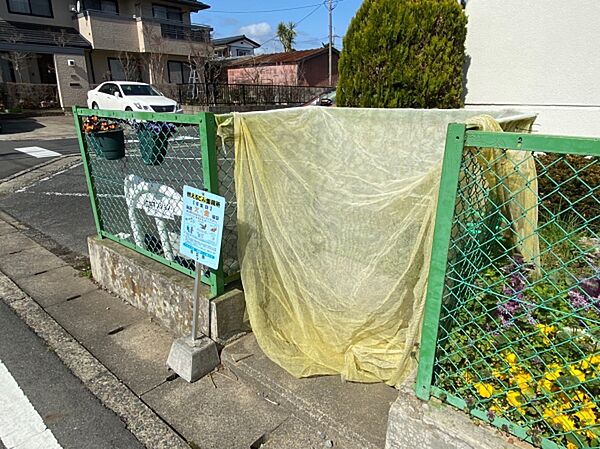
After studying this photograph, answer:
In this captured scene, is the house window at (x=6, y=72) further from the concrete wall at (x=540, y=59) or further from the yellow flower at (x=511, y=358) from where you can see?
the yellow flower at (x=511, y=358)

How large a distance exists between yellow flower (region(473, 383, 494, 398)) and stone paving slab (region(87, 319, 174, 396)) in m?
1.81

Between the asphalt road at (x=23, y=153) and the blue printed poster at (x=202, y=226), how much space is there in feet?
23.9

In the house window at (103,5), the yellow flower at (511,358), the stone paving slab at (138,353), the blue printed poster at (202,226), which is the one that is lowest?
the stone paving slab at (138,353)

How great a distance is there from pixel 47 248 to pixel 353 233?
13.1 feet

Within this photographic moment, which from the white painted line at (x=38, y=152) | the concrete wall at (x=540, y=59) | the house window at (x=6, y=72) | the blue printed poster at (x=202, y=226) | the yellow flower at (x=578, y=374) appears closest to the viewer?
the yellow flower at (x=578, y=374)

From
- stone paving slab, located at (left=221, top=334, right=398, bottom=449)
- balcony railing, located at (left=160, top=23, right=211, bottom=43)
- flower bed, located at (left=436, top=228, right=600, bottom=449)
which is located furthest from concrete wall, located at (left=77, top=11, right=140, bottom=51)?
flower bed, located at (left=436, top=228, right=600, bottom=449)

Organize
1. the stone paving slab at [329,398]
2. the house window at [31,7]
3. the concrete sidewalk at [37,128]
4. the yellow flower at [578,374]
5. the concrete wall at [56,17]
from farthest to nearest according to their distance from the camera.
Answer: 1. the concrete wall at [56,17]
2. the house window at [31,7]
3. the concrete sidewalk at [37,128]
4. the stone paving slab at [329,398]
5. the yellow flower at [578,374]

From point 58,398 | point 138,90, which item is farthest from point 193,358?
point 138,90

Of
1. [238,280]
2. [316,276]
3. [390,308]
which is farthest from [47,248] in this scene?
[390,308]

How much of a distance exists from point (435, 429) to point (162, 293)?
6.69 feet

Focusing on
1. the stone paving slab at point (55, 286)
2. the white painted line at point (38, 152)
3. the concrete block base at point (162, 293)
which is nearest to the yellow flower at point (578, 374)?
the concrete block base at point (162, 293)

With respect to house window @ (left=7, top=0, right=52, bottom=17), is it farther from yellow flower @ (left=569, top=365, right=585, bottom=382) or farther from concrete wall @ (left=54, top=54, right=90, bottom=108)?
yellow flower @ (left=569, top=365, right=585, bottom=382)

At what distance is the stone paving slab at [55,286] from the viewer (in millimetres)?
3360

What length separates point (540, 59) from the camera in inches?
193
